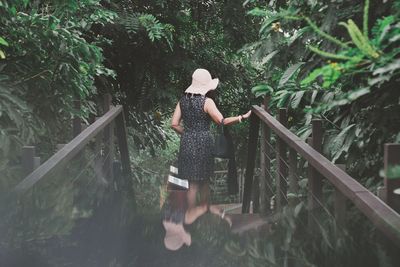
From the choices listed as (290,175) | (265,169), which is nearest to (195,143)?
(265,169)

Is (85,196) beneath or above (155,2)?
beneath

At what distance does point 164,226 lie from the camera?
388 cm

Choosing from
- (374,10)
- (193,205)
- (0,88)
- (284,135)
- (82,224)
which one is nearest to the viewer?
(374,10)

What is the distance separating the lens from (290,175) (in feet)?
14.0

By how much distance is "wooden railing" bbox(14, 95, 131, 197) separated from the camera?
99.8 inches

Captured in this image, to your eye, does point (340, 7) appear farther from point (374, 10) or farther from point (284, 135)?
point (284, 135)

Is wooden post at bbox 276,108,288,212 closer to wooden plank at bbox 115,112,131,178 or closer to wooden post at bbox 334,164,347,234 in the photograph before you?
wooden post at bbox 334,164,347,234

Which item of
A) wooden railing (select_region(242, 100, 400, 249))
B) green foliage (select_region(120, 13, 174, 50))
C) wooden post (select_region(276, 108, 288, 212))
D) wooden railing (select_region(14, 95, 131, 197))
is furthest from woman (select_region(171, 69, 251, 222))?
green foliage (select_region(120, 13, 174, 50))

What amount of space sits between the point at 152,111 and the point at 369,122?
6077 mm

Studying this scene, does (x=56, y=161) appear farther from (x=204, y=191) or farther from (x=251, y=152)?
(x=251, y=152)

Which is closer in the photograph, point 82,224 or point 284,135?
point 82,224

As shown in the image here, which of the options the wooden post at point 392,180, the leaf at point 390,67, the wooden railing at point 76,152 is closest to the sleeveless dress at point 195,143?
the wooden railing at point 76,152

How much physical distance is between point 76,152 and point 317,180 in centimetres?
141

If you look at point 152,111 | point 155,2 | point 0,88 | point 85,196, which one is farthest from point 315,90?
point 152,111
